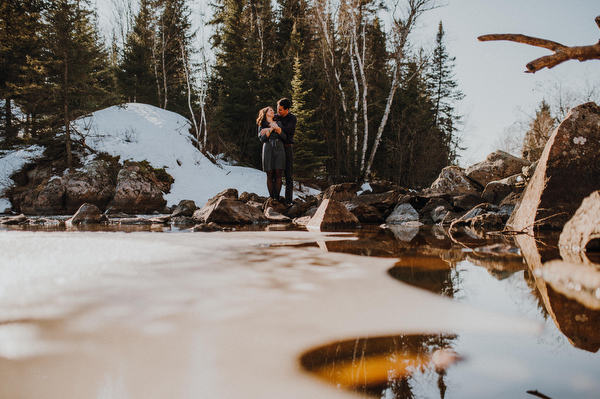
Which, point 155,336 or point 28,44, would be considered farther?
point 28,44

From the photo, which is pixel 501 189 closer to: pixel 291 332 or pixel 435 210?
pixel 435 210

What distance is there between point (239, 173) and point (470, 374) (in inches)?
535

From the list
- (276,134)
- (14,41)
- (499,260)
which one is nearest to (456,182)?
(276,134)

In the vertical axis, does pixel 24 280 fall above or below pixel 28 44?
below

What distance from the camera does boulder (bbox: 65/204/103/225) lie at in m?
7.14

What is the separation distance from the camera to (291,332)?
4.52 ft

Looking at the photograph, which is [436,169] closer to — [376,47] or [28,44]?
[376,47]

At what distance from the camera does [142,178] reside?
11039 mm

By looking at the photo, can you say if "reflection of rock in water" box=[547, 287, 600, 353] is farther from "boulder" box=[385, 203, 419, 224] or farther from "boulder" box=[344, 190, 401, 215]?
"boulder" box=[344, 190, 401, 215]

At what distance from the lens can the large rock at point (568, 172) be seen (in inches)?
174

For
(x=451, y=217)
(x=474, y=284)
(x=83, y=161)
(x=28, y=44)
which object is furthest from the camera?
(x=28, y=44)

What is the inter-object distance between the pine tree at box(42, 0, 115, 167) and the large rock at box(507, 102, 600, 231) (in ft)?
40.9

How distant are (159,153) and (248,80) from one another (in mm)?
6678

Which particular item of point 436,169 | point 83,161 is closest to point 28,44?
point 83,161
